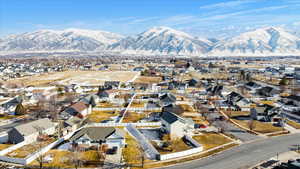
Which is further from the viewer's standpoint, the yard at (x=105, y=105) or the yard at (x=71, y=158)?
the yard at (x=105, y=105)

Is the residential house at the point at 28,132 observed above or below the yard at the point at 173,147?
above

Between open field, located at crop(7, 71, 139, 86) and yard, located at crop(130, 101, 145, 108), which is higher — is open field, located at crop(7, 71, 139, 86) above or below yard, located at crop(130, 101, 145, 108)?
above

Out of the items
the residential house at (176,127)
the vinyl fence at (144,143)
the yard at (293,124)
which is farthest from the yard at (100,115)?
the yard at (293,124)

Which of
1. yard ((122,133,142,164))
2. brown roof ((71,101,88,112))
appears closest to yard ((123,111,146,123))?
brown roof ((71,101,88,112))

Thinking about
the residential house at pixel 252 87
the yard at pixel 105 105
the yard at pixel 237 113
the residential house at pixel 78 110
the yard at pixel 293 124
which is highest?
the residential house at pixel 252 87

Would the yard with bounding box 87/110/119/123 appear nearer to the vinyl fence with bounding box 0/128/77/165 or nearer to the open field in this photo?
the vinyl fence with bounding box 0/128/77/165

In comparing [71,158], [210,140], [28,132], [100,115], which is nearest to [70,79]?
[100,115]

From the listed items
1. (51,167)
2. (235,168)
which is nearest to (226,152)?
(235,168)

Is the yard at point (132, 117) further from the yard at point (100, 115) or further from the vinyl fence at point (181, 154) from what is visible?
the vinyl fence at point (181, 154)

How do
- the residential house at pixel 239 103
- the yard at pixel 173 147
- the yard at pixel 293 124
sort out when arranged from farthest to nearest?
1. the residential house at pixel 239 103
2. the yard at pixel 293 124
3. the yard at pixel 173 147
